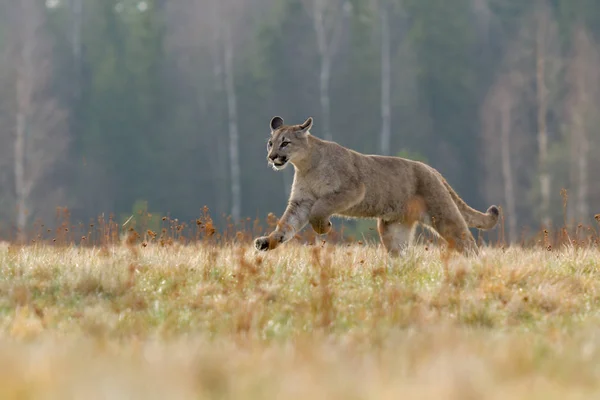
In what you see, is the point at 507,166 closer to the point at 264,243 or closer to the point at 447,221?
the point at 447,221

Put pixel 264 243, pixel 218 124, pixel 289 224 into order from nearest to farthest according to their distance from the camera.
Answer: pixel 264 243, pixel 289 224, pixel 218 124

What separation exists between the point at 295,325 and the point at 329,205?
321 cm

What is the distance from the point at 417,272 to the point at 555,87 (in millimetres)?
29031

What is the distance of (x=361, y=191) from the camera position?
986 cm

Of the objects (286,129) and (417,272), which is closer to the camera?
(417,272)

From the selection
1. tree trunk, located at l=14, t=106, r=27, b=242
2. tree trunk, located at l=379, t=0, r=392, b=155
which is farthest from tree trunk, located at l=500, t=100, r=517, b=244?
tree trunk, located at l=14, t=106, r=27, b=242

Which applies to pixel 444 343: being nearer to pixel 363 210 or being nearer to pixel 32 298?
pixel 32 298

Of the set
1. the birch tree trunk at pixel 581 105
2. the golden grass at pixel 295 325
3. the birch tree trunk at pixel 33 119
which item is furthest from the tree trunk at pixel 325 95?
the golden grass at pixel 295 325

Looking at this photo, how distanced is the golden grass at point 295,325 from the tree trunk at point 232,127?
85.2 feet

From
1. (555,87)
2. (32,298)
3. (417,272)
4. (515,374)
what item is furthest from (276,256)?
(555,87)

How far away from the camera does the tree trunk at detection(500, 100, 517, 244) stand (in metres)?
35.1

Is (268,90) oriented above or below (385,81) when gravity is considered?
below

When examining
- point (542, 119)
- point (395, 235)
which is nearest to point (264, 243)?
point (395, 235)

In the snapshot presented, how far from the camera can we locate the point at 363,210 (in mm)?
10023
